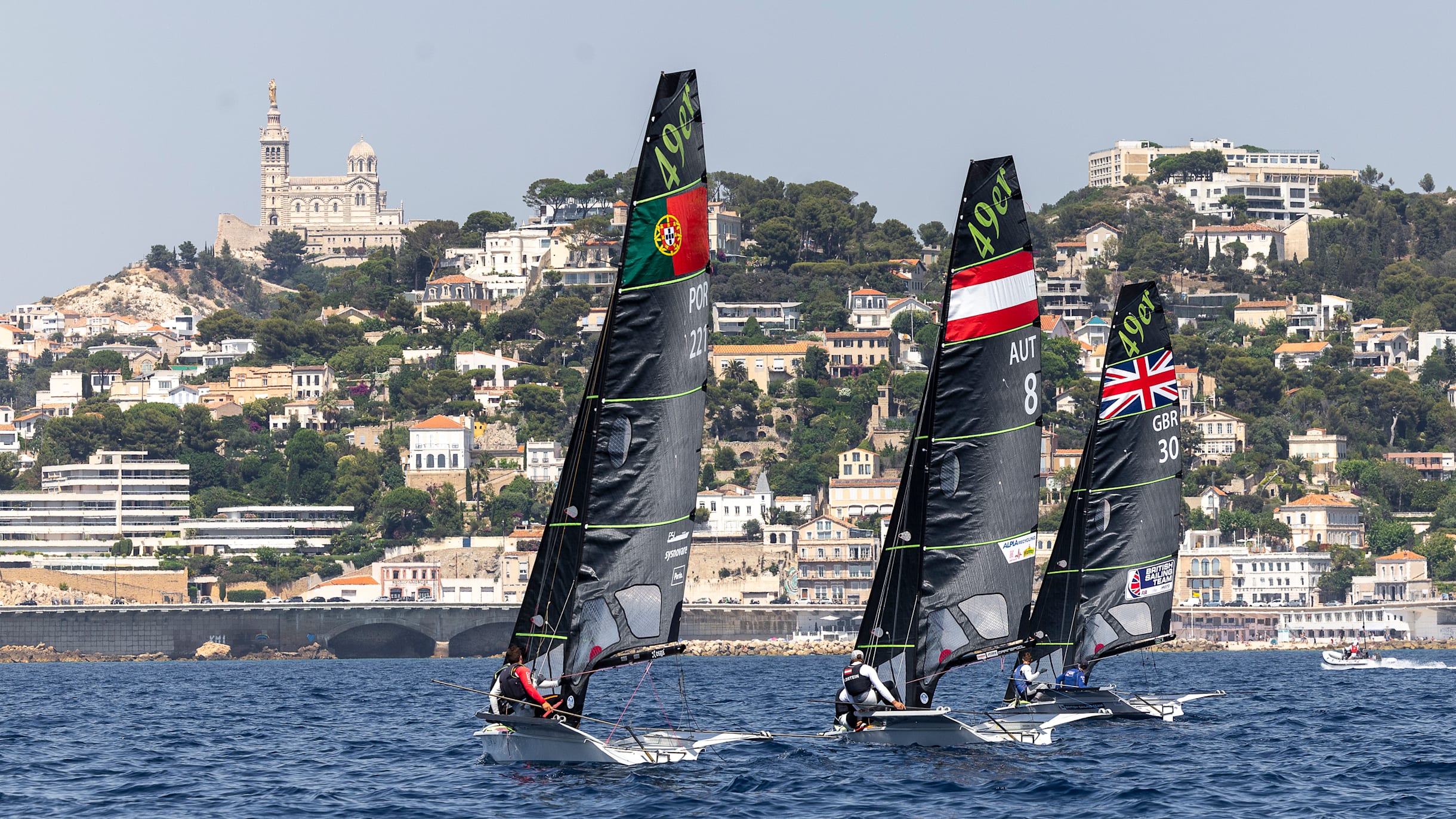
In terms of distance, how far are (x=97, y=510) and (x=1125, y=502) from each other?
432 feet

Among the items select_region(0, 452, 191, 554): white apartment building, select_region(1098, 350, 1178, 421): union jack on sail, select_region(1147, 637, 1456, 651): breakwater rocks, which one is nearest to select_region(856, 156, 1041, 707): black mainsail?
select_region(1098, 350, 1178, 421): union jack on sail

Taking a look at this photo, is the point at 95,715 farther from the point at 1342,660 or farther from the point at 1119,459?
the point at 1342,660

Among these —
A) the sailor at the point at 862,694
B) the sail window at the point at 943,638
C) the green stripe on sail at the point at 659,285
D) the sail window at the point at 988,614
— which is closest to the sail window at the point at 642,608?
the sailor at the point at 862,694

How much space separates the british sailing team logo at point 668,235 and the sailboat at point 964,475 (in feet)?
16.3

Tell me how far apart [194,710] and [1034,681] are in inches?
974

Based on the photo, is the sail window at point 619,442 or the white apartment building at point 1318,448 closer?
the sail window at point 619,442

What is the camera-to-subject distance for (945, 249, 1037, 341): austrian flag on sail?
30156mm

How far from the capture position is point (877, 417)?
16888cm

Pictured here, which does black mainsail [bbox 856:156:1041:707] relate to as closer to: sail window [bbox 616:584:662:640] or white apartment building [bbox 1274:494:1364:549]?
sail window [bbox 616:584:662:640]

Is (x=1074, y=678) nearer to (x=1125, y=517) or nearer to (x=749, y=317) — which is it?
(x=1125, y=517)

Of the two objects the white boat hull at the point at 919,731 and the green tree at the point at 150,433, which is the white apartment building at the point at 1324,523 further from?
the white boat hull at the point at 919,731

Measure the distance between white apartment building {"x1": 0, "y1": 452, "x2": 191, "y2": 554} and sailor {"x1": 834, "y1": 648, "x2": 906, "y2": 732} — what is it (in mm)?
131999

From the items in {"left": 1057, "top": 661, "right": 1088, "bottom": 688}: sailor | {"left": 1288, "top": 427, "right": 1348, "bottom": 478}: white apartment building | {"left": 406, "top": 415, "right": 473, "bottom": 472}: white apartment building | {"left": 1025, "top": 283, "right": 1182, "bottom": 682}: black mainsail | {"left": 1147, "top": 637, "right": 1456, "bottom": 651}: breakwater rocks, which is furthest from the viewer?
{"left": 1288, "top": 427, "right": 1348, "bottom": 478}: white apartment building

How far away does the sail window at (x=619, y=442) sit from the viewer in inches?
1046
